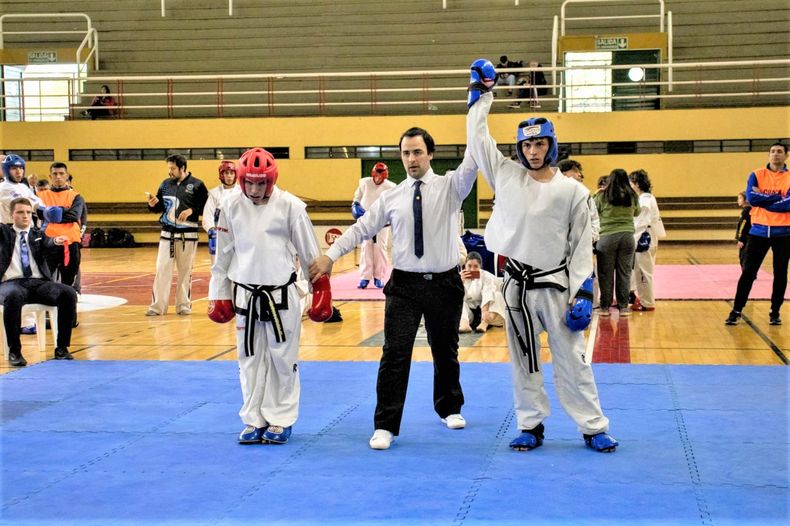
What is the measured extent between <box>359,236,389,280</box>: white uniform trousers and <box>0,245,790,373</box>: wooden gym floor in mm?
1647

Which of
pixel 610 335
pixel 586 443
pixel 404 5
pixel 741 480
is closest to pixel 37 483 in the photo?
pixel 586 443

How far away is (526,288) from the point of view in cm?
539

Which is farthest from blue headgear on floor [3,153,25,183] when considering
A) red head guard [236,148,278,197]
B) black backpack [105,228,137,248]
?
black backpack [105,228,137,248]

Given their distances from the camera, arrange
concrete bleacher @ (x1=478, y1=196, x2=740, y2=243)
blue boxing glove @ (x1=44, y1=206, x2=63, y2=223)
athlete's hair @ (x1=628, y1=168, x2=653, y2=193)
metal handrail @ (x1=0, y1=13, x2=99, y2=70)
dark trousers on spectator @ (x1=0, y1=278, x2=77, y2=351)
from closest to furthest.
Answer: dark trousers on spectator @ (x1=0, y1=278, x2=77, y2=351) < blue boxing glove @ (x1=44, y1=206, x2=63, y2=223) < athlete's hair @ (x1=628, y1=168, x2=653, y2=193) < concrete bleacher @ (x1=478, y1=196, x2=740, y2=243) < metal handrail @ (x1=0, y1=13, x2=99, y2=70)

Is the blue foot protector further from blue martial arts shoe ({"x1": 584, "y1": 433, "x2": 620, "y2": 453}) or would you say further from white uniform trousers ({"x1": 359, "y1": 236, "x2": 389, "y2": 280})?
white uniform trousers ({"x1": 359, "y1": 236, "x2": 389, "y2": 280})

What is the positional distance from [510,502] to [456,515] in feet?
1.01

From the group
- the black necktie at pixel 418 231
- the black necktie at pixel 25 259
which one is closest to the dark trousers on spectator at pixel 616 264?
the black necktie at pixel 418 231

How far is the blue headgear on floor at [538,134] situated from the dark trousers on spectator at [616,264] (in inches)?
229

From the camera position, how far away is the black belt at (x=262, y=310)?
18.5 feet

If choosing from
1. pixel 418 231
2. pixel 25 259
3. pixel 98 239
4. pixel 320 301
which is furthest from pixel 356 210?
pixel 98 239

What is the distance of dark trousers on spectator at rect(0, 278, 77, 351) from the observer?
8.51 m

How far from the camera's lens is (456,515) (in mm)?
4250

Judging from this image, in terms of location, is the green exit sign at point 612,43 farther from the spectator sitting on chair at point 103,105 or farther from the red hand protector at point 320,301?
the red hand protector at point 320,301

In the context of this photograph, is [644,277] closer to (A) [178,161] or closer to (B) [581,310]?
(A) [178,161]
